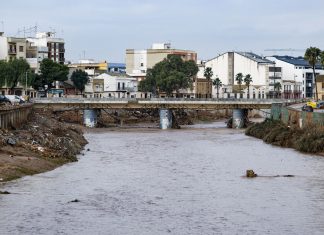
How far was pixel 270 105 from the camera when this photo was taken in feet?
384

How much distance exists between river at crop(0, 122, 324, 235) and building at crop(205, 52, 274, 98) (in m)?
115

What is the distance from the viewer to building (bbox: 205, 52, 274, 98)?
18462cm

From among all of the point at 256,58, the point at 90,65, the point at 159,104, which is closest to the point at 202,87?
the point at 256,58

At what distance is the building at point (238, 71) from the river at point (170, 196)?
115m

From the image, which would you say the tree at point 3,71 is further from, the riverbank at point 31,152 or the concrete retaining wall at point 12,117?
the riverbank at point 31,152

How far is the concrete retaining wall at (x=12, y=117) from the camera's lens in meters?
68.4

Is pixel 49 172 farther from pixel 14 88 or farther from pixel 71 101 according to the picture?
pixel 14 88

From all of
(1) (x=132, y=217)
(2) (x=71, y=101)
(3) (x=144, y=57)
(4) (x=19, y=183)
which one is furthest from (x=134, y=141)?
(3) (x=144, y=57)

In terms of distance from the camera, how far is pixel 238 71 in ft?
611

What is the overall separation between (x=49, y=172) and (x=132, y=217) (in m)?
15.3

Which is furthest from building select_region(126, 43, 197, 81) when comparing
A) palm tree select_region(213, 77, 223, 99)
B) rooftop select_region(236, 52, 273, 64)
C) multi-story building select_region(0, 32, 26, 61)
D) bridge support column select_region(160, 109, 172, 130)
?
bridge support column select_region(160, 109, 172, 130)

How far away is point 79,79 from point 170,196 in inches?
4620

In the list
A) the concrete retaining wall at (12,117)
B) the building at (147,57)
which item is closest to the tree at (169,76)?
the building at (147,57)

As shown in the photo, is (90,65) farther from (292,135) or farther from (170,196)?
(170,196)
